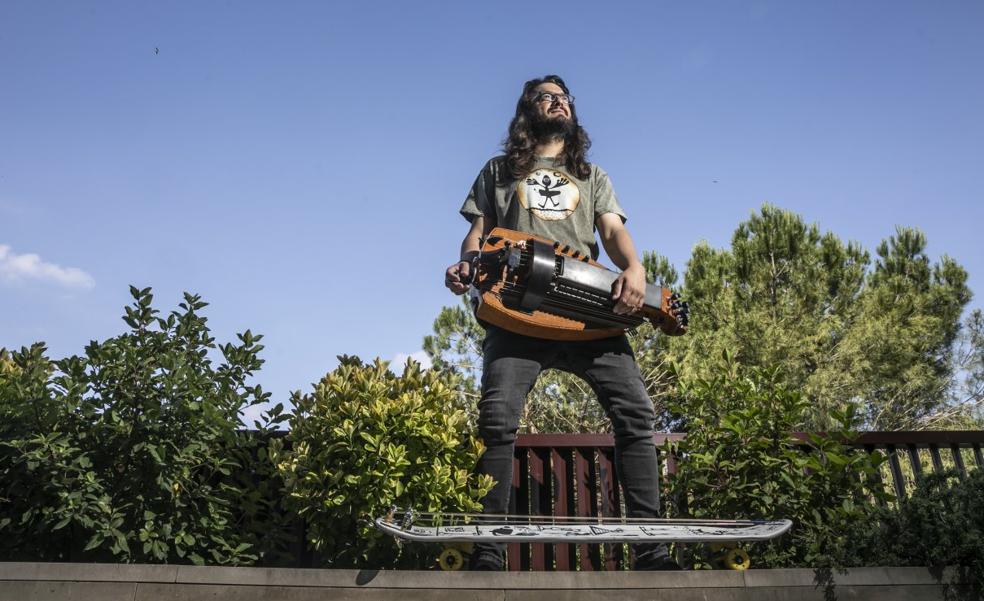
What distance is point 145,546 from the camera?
2.67 metres

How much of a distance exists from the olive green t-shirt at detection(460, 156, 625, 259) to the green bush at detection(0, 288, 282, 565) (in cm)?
158

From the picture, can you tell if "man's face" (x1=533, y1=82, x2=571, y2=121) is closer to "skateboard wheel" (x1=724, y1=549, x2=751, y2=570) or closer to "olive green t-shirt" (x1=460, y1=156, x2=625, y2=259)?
"olive green t-shirt" (x1=460, y1=156, x2=625, y2=259)

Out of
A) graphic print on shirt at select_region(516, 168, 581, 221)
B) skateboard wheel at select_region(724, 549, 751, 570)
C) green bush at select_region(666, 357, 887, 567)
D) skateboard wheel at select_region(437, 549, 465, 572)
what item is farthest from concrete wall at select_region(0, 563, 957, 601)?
graphic print on shirt at select_region(516, 168, 581, 221)

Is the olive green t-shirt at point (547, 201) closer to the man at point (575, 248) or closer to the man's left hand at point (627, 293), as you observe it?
the man at point (575, 248)

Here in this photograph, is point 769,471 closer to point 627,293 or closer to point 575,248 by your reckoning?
point 627,293

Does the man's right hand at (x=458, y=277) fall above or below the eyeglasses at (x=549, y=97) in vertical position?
below

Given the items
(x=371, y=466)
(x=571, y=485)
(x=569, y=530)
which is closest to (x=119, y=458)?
(x=371, y=466)

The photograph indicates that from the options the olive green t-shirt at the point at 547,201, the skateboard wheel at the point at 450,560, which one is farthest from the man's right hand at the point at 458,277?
the skateboard wheel at the point at 450,560

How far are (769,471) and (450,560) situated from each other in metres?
1.51

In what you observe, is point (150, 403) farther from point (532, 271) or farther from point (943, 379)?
point (943, 379)

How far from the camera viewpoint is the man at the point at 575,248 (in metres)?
3.04

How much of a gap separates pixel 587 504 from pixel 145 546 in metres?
2.06

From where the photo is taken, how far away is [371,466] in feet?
9.16

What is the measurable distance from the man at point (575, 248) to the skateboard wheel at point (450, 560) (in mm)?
93
